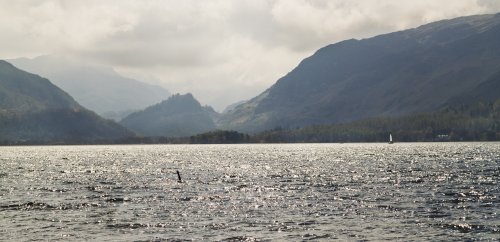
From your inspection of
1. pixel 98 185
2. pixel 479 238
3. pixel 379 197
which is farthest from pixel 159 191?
pixel 479 238

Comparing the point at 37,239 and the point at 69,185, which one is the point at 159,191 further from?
the point at 37,239

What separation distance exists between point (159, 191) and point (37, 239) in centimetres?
4815

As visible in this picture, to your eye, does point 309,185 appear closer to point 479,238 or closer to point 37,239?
point 479,238

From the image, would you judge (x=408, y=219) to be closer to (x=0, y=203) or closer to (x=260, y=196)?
(x=260, y=196)

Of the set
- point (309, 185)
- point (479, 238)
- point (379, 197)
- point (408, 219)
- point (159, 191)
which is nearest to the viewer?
point (479, 238)

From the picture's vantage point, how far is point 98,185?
11800cm

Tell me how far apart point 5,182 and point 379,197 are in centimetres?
9280

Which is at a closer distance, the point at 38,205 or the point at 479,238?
the point at 479,238

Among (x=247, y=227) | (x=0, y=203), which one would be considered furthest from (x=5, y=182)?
(x=247, y=227)

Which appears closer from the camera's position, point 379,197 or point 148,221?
point 148,221

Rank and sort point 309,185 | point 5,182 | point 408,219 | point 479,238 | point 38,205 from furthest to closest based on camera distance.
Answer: point 5,182
point 309,185
point 38,205
point 408,219
point 479,238

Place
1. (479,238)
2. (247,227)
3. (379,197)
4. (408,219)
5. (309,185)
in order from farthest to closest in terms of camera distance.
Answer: (309,185) → (379,197) → (408,219) → (247,227) → (479,238)

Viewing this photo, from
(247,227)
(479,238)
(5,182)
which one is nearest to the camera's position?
(479,238)

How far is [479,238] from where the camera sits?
53344 millimetres
